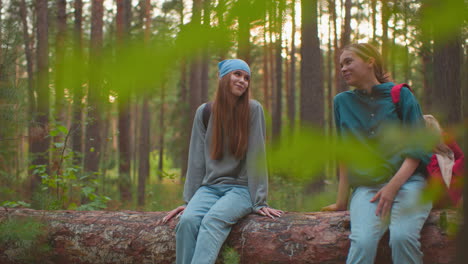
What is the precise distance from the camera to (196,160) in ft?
11.1

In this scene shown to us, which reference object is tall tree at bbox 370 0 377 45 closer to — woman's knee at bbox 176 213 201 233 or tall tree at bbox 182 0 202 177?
tall tree at bbox 182 0 202 177

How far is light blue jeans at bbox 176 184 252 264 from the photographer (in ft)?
9.12

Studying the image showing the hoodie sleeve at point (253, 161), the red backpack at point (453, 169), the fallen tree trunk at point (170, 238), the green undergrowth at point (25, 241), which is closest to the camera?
the red backpack at point (453, 169)

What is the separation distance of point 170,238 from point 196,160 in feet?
2.29

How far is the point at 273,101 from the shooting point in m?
19.4

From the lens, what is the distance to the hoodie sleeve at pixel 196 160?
335 cm

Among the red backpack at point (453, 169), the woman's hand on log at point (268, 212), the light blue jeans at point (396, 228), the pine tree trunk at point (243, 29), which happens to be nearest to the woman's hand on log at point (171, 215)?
the woman's hand on log at point (268, 212)

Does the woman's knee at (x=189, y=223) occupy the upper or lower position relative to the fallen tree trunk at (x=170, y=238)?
upper

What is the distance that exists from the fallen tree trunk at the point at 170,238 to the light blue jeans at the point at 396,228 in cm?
23

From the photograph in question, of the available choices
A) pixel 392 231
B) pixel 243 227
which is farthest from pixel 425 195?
pixel 243 227

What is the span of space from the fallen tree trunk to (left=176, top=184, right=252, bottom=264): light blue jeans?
18 centimetres

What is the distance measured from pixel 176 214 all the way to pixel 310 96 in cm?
404

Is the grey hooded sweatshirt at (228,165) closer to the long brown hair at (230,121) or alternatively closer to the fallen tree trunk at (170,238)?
the long brown hair at (230,121)

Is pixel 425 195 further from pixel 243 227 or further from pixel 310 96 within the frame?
pixel 310 96
